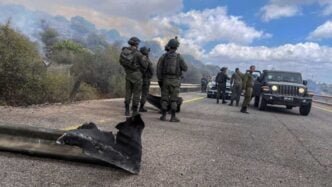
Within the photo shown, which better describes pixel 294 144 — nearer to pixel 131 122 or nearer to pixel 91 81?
pixel 131 122

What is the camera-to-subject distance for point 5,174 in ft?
15.1

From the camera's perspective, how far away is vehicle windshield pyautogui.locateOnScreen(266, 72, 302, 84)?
19.8 metres

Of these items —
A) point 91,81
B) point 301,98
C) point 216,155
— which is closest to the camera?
point 216,155

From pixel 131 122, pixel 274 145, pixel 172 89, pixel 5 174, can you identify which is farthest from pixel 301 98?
pixel 5 174

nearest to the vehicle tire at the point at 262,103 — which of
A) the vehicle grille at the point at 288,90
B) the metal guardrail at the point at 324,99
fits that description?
the vehicle grille at the point at 288,90

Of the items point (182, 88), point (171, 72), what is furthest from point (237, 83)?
point (182, 88)

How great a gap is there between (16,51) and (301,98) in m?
11.7

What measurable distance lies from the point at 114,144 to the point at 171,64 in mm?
5793

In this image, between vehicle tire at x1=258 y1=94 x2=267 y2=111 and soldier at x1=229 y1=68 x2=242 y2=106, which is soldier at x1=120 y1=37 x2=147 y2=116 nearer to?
vehicle tire at x1=258 y1=94 x2=267 y2=111

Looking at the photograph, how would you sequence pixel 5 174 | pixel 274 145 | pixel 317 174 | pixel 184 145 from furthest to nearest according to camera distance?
pixel 274 145 < pixel 184 145 < pixel 317 174 < pixel 5 174

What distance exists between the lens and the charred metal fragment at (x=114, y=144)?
4.88 m

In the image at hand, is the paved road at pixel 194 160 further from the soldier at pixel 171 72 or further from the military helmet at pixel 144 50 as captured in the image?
the military helmet at pixel 144 50

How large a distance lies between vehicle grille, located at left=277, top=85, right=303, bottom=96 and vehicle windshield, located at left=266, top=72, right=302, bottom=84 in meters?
1.06

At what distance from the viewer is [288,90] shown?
1867 cm
